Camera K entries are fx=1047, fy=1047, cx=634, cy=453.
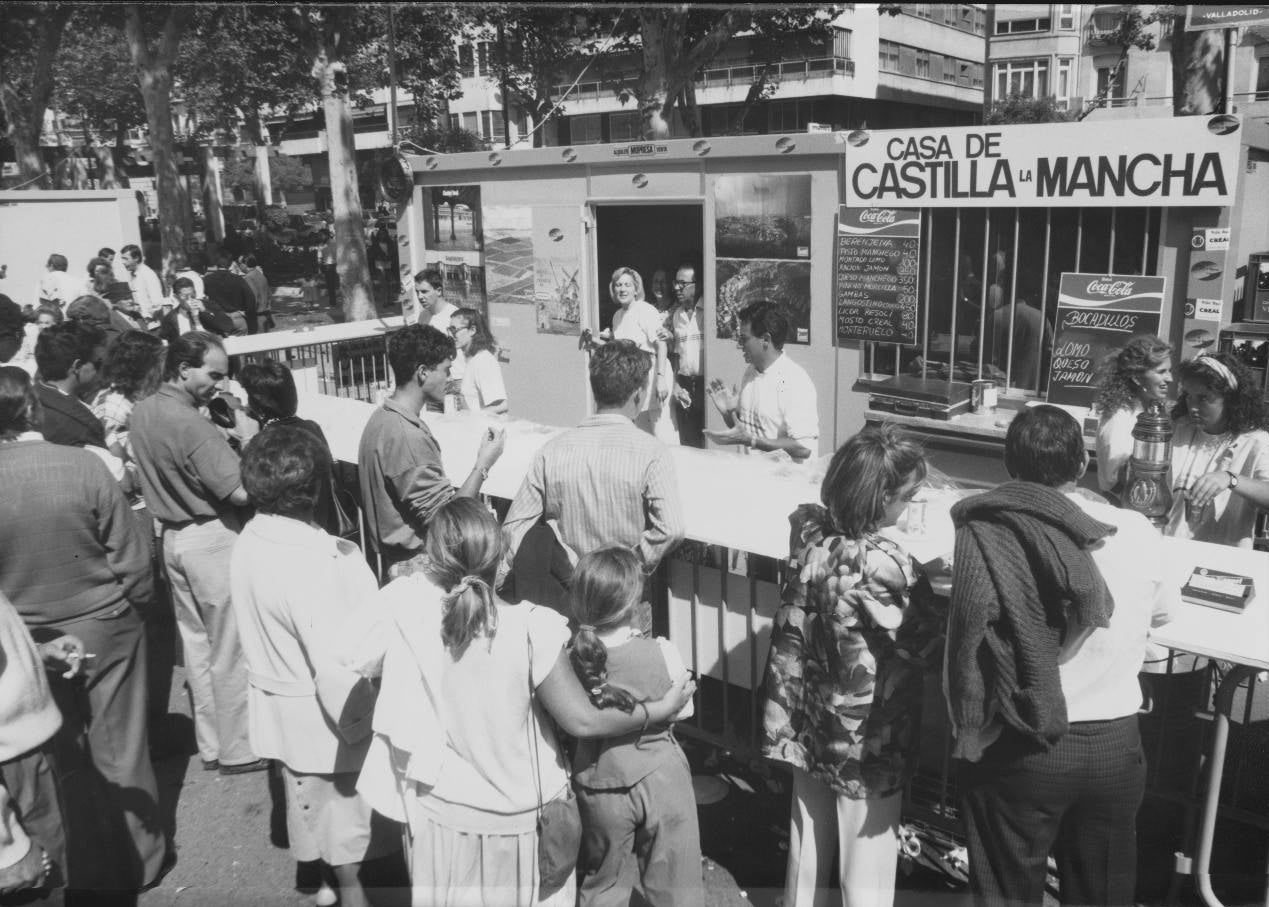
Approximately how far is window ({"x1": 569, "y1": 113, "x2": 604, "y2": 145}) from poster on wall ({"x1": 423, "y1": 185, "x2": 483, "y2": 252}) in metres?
47.4

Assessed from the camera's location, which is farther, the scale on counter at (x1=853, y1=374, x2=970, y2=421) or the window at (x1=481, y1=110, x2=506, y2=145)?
the window at (x1=481, y1=110, x2=506, y2=145)

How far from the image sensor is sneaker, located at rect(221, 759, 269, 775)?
4563 mm

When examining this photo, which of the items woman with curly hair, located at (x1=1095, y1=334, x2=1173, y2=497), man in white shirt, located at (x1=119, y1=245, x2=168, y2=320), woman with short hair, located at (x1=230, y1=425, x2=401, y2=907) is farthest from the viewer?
man in white shirt, located at (x1=119, y1=245, x2=168, y2=320)

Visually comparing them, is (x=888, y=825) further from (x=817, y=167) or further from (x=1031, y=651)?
(x=817, y=167)

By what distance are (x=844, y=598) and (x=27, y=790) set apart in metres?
2.29

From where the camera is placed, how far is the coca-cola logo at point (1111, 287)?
6496mm

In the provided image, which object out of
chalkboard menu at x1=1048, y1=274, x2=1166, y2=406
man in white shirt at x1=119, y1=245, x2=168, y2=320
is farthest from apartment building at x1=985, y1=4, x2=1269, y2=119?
chalkboard menu at x1=1048, y1=274, x2=1166, y2=406

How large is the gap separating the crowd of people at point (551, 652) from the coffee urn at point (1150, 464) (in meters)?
0.24

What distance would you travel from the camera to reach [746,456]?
4922 millimetres

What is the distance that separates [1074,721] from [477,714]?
4.96ft

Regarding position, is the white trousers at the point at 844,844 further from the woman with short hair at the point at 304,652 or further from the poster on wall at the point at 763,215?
the poster on wall at the point at 763,215

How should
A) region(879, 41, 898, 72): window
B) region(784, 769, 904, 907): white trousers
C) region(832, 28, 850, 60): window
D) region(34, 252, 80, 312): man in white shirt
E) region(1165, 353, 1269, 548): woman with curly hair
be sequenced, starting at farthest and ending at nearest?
region(879, 41, 898, 72): window, region(832, 28, 850, 60): window, region(34, 252, 80, 312): man in white shirt, region(1165, 353, 1269, 548): woman with curly hair, region(784, 769, 904, 907): white trousers

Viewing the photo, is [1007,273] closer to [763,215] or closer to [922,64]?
[763,215]

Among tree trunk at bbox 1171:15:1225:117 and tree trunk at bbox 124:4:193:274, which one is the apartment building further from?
tree trunk at bbox 1171:15:1225:117
